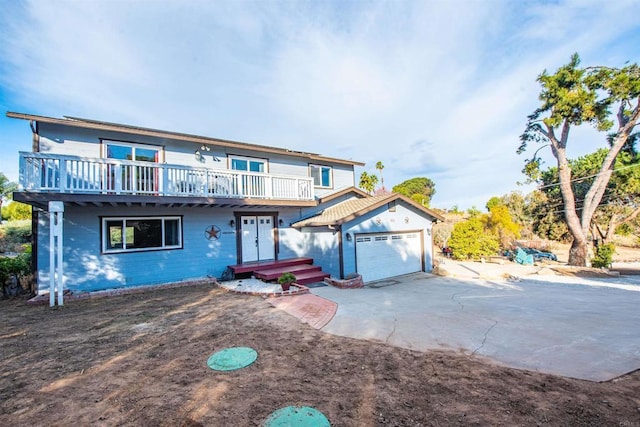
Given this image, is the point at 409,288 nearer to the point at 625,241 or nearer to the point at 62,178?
the point at 62,178

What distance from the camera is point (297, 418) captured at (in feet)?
9.12

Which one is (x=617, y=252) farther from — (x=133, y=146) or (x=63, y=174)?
(x=63, y=174)

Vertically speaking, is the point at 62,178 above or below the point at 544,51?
below

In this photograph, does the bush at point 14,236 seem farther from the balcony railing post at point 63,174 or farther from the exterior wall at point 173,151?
the balcony railing post at point 63,174

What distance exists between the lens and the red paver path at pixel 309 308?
610 centimetres

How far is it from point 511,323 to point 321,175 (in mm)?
10540

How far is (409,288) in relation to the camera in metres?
9.92

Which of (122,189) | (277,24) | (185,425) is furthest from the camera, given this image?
(277,24)

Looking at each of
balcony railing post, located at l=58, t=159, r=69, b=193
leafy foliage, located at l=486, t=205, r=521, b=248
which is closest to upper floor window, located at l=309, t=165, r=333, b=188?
balcony railing post, located at l=58, t=159, r=69, b=193

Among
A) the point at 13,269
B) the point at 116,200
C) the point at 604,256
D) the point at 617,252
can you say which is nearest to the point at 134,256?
the point at 116,200

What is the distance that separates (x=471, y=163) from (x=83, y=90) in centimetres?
3845

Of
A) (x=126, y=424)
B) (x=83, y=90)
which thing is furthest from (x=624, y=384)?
(x=83, y=90)

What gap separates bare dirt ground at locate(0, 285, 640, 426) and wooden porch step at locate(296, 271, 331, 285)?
441 cm

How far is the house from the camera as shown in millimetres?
8125
